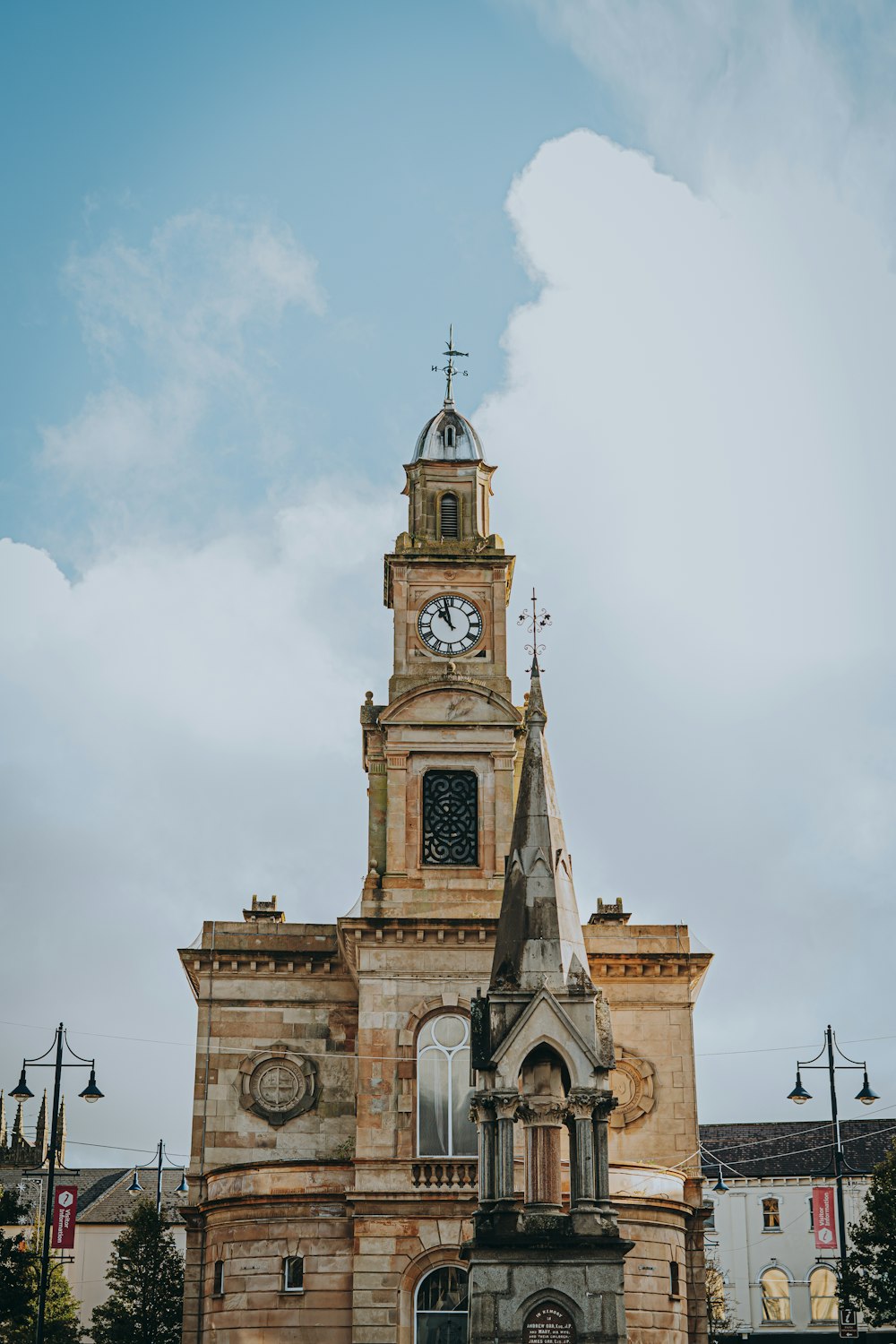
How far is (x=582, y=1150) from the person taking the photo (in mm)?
30391

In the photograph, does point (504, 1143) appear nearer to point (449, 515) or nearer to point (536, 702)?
point (536, 702)

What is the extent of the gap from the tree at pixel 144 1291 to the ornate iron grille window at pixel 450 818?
20253 millimetres

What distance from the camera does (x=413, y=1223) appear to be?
44.8 meters

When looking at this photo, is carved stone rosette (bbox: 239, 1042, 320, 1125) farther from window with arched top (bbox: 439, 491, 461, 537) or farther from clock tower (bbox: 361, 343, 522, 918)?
window with arched top (bbox: 439, 491, 461, 537)

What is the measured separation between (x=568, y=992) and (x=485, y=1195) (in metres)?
3.78

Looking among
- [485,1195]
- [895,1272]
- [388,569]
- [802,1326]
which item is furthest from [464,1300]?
[802,1326]

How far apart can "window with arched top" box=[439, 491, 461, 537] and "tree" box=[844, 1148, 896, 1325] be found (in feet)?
75.6

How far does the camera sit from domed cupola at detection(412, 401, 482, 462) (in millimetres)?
56406

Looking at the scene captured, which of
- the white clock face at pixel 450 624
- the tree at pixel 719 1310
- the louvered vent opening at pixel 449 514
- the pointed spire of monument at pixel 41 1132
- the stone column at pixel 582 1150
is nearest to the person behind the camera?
the stone column at pixel 582 1150

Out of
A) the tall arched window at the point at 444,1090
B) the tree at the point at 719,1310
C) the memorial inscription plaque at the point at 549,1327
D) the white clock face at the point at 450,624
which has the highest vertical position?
the white clock face at the point at 450,624

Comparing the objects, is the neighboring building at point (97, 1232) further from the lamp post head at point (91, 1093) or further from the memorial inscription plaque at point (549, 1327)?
the memorial inscription plaque at point (549, 1327)

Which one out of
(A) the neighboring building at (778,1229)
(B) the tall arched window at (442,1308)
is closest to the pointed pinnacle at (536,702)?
(B) the tall arched window at (442,1308)

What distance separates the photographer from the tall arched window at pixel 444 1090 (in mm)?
46406

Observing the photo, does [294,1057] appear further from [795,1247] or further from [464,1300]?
[795,1247]
